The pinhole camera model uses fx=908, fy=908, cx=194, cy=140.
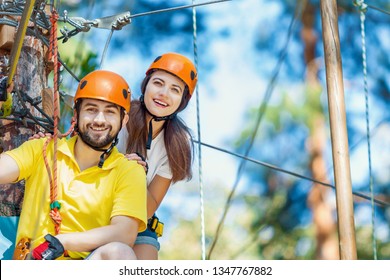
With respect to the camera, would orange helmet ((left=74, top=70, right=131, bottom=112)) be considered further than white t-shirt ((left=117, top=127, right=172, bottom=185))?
No

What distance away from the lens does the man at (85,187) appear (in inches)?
76.6

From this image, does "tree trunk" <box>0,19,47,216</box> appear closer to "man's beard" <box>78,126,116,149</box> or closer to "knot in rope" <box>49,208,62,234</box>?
"man's beard" <box>78,126,116,149</box>

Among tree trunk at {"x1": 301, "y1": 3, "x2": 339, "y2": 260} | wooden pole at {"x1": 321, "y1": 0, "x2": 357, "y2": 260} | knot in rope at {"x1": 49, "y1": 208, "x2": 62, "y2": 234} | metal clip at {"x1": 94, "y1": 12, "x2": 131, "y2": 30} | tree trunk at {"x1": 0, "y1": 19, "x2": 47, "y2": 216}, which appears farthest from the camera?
tree trunk at {"x1": 301, "y1": 3, "x2": 339, "y2": 260}

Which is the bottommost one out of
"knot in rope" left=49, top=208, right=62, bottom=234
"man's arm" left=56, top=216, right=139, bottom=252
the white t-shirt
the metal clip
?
"man's arm" left=56, top=216, right=139, bottom=252

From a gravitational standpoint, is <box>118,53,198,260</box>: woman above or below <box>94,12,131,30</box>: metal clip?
below

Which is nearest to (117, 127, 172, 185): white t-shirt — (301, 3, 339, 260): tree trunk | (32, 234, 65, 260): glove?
(32, 234, 65, 260): glove

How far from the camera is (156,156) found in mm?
2418

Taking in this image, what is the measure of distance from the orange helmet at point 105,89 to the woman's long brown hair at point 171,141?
20cm

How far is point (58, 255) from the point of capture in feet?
6.20

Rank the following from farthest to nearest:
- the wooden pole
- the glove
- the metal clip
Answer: the metal clip → the wooden pole → the glove

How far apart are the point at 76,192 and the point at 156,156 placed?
408 millimetres

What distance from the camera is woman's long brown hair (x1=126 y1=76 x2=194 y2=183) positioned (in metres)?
2.39

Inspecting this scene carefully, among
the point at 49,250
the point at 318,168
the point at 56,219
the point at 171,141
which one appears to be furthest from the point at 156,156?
the point at 318,168

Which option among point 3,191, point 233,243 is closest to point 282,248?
point 233,243
